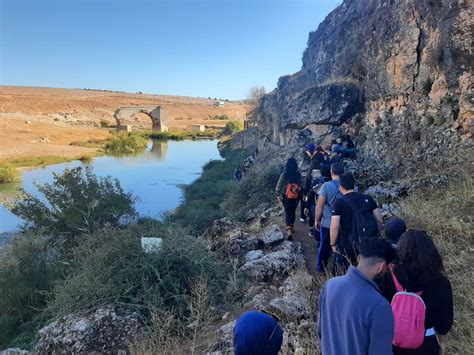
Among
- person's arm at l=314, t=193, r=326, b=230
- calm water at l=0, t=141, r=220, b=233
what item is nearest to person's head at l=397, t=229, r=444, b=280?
person's arm at l=314, t=193, r=326, b=230

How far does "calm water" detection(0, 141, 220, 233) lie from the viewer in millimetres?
18609

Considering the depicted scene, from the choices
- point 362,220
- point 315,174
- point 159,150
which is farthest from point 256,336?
point 159,150

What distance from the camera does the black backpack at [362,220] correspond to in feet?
12.3

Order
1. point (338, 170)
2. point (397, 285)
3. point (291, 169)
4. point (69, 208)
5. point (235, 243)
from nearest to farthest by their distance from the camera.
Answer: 1. point (397, 285)
2. point (338, 170)
3. point (291, 169)
4. point (235, 243)
5. point (69, 208)

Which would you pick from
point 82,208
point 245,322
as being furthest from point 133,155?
point 245,322

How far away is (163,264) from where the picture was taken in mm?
5316

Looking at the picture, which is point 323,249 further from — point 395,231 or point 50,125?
point 50,125

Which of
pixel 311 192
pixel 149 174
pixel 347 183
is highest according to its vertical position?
pixel 347 183

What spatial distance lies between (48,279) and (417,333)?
706cm

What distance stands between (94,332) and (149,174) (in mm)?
24980

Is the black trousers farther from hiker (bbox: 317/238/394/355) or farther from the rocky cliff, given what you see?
hiker (bbox: 317/238/394/355)

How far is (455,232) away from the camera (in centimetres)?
491

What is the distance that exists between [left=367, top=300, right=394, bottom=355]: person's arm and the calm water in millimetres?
11046

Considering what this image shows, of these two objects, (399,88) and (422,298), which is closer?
(422,298)
